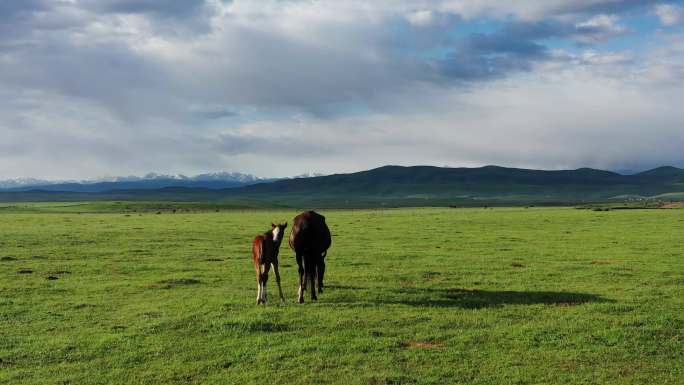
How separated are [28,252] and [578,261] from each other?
1183 inches

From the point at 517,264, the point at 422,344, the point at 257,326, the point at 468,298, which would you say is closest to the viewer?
the point at 422,344

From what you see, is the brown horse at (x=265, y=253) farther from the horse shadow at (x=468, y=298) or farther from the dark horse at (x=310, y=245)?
the horse shadow at (x=468, y=298)

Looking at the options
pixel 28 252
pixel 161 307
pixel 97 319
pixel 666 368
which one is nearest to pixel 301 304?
pixel 161 307

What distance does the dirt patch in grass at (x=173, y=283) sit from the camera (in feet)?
68.3

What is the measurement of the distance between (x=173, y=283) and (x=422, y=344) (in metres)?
11.9

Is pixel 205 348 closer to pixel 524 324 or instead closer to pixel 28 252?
pixel 524 324

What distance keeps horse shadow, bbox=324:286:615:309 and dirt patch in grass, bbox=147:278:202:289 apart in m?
6.68

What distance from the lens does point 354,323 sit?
49.4 feet

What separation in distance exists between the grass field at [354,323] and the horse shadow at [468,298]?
0.22 ft

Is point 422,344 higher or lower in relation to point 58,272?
lower

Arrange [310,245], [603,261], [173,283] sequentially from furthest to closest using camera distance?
1. [603,261]
2. [173,283]
3. [310,245]

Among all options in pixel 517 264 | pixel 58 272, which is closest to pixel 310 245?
pixel 517 264

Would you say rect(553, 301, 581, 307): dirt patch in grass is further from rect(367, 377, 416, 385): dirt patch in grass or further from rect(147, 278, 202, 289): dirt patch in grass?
rect(147, 278, 202, 289): dirt patch in grass

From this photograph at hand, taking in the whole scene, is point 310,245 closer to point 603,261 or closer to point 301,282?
point 301,282
